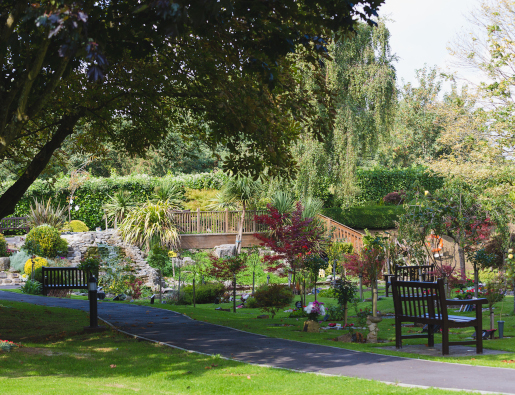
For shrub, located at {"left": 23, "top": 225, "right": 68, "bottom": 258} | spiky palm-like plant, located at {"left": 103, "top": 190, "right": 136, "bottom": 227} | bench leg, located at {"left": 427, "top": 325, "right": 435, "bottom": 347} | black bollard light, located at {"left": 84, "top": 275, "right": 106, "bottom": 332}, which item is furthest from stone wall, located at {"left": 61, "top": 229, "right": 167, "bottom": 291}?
bench leg, located at {"left": 427, "top": 325, "right": 435, "bottom": 347}

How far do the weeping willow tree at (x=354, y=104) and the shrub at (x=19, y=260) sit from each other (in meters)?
10.5

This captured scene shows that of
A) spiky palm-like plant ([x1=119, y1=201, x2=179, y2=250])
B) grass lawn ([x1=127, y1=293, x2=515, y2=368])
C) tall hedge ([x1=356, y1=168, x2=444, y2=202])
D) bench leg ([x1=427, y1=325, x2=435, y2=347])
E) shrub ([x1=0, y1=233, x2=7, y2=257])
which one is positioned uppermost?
tall hedge ([x1=356, y1=168, x2=444, y2=202])

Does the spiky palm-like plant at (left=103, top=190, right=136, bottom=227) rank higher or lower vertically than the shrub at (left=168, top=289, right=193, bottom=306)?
higher

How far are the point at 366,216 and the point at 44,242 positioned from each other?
15.4 metres

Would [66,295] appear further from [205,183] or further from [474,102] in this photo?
[474,102]

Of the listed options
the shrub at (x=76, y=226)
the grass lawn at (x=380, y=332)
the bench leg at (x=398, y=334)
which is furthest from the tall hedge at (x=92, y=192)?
the bench leg at (x=398, y=334)

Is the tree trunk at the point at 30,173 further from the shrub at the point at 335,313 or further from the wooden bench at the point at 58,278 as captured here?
the wooden bench at the point at 58,278

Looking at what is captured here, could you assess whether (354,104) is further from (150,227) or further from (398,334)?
(398,334)

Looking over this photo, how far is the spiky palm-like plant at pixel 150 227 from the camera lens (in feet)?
71.7

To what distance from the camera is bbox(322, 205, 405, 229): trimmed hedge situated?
26.3 m

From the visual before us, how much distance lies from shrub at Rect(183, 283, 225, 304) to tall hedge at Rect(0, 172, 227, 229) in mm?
11460

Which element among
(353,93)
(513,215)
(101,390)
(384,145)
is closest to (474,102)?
(384,145)

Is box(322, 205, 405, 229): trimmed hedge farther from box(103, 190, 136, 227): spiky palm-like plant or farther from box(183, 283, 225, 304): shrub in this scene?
box(183, 283, 225, 304): shrub

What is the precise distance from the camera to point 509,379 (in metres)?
5.29
